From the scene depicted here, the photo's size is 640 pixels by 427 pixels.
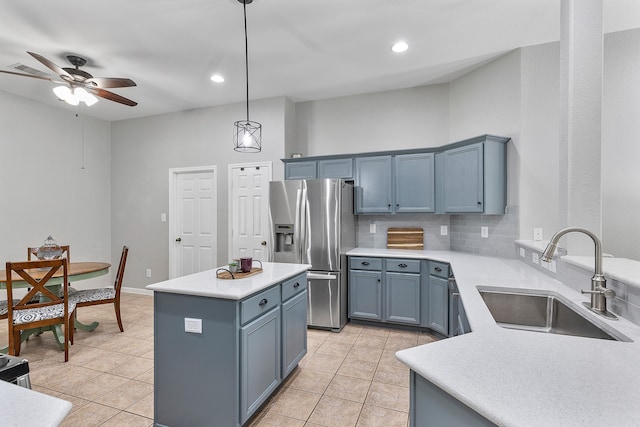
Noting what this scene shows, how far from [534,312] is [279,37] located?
3.01 meters

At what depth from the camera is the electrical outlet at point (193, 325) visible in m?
1.83

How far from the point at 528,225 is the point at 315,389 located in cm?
256

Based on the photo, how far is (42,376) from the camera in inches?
101

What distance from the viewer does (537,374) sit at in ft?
2.92

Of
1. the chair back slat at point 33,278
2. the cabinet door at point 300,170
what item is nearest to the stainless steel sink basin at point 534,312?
the cabinet door at point 300,170

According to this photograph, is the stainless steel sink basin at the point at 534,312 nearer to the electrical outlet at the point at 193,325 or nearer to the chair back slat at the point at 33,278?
the electrical outlet at the point at 193,325

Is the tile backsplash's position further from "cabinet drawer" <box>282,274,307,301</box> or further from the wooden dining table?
the wooden dining table

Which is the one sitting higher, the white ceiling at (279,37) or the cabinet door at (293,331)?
the white ceiling at (279,37)

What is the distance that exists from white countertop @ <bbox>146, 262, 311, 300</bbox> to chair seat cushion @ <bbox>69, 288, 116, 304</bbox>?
198cm

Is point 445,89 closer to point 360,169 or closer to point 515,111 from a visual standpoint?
point 515,111

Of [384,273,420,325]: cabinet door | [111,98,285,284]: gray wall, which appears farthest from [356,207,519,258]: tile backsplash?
[111,98,285,284]: gray wall

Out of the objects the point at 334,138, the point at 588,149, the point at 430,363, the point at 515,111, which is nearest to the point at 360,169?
the point at 334,138

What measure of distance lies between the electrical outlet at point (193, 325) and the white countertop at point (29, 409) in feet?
3.46

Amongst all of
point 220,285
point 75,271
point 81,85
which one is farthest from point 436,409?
point 81,85
